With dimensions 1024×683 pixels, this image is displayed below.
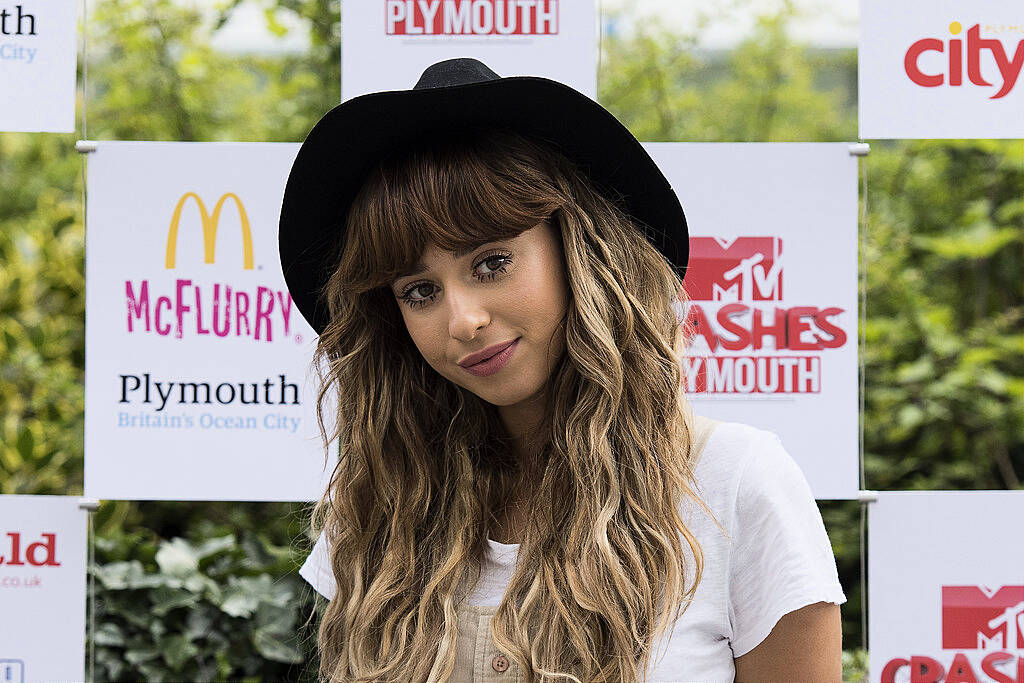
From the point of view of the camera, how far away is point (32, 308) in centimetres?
342

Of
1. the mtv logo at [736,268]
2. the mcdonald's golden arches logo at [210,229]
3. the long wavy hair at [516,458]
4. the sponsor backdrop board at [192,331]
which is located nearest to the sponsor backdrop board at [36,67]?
the sponsor backdrop board at [192,331]

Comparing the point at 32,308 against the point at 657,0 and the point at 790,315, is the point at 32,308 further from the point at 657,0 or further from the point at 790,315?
the point at 790,315

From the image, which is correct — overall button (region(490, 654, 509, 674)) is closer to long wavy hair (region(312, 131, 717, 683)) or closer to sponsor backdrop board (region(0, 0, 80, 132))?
long wavy hair (region(312, 131, 717, 683))

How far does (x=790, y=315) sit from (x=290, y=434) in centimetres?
102

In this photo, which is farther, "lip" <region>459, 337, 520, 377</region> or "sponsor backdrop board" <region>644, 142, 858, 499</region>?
"sponsor backdrop board" <region>644, 142, 858, 499</region>

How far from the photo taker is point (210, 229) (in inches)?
86.4

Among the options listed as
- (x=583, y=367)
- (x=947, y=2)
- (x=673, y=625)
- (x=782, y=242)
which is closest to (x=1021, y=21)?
(x=947, y=2)

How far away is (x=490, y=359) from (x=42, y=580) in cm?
127

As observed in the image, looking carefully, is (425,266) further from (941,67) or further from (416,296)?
(941,67)

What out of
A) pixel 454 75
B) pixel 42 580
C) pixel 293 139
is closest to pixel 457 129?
pixel 454 75

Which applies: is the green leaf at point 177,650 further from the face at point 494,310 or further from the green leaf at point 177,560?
the face at point 494,310

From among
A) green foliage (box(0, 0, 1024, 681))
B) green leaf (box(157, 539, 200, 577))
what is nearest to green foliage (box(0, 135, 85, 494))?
Answer: green foliage (box(0, 0, 1024, 681))

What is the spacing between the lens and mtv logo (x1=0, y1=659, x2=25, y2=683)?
2195 millimetres

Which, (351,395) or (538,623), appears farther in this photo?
(351,395)
